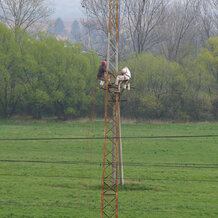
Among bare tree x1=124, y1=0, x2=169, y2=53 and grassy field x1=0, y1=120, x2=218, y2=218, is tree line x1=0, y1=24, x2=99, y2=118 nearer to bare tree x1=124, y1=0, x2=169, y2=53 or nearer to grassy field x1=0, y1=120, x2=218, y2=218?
bare tree x1=124, y1=0, x2=169, y2=53

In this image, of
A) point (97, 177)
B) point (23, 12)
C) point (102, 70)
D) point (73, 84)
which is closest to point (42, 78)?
point (73, 84)

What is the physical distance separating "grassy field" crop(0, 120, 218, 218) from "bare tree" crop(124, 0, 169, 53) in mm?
31747

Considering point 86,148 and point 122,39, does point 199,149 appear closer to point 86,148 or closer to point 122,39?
point 86,148

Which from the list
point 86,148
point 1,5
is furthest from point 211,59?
point 86,148

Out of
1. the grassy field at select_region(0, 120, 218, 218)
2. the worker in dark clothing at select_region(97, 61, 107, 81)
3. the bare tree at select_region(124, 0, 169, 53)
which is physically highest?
the bare tree at select_region(124, 0, 169, 53)

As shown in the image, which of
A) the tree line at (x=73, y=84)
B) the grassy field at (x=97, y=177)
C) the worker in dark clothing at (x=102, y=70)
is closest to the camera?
the grassy field at (x=97, y=177)

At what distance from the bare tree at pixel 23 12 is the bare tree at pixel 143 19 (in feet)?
37.6

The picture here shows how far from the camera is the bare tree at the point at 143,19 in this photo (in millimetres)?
80562

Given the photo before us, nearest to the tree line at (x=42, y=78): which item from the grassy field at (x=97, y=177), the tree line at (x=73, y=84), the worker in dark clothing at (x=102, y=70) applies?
the tree line at (x=73, y=84)

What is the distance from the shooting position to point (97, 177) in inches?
1223

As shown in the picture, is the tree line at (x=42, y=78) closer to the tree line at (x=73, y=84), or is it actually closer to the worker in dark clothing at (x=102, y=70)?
the tree line at (x=73, y=84)

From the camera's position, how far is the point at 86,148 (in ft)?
140

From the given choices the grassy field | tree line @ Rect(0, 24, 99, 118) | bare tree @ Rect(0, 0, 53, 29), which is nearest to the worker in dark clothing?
the grassy field

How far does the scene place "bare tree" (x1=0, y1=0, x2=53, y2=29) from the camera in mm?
78938
